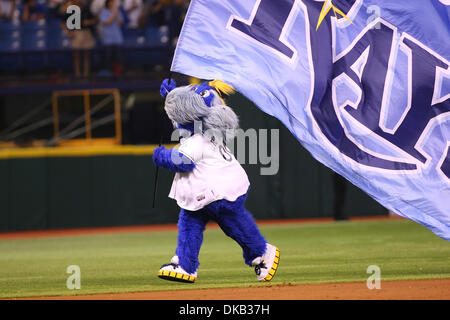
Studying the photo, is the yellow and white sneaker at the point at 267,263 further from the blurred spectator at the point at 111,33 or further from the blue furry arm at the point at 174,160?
the blurred spectator at the point at 111,33

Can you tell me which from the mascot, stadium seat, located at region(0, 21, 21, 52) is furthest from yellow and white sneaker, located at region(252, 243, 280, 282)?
stadium seat, located at region(0, 21, 21, 52)

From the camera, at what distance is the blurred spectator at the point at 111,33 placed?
15914mm

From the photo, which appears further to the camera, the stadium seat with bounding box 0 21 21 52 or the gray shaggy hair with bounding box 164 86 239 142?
the stadium seat with bounding box 0 21 21 52

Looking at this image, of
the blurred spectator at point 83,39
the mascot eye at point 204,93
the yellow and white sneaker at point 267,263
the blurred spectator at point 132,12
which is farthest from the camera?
the blurred spectator at point 132,12

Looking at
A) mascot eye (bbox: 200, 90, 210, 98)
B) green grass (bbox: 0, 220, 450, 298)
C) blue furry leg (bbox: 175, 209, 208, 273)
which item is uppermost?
mascot eye (bbox: 200, 90, 210, 98)

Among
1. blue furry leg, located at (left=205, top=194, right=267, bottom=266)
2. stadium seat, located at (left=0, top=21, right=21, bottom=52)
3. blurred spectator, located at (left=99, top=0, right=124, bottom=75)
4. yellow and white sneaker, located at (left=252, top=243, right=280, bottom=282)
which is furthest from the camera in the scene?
stadium seat, located at (left=0, top=21, right=21, bottom=52)

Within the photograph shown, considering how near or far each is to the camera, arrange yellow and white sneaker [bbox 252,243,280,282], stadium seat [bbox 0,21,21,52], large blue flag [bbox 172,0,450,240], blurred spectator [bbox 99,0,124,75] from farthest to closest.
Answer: stadium seat [bbox 0,21,21,52]
blurred spectator [bbox 99,0,124,75]
yellow and white sneaker [bbox 252,243,280,282]
large blue flag [bbox 172,0,450,240]

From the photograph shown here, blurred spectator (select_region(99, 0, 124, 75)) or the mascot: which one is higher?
blurred spectator (select_region(99, 0, 124, 75))

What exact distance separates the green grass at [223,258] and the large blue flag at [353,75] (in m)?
1.20

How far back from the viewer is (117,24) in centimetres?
1605

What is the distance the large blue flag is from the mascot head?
0.94 ft

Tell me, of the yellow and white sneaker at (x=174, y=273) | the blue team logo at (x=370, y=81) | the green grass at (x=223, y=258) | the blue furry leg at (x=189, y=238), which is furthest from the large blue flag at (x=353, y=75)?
the yellow and white sneaker at (x=174, y=273)

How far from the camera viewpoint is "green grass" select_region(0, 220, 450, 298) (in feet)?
22.4

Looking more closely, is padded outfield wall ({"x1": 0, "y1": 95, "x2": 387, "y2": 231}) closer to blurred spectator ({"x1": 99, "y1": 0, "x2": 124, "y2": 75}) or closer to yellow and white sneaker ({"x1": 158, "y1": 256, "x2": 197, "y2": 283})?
blurred spectator ({"x1": 99, "y1": 0, "x2": 124, "y2": 75})
